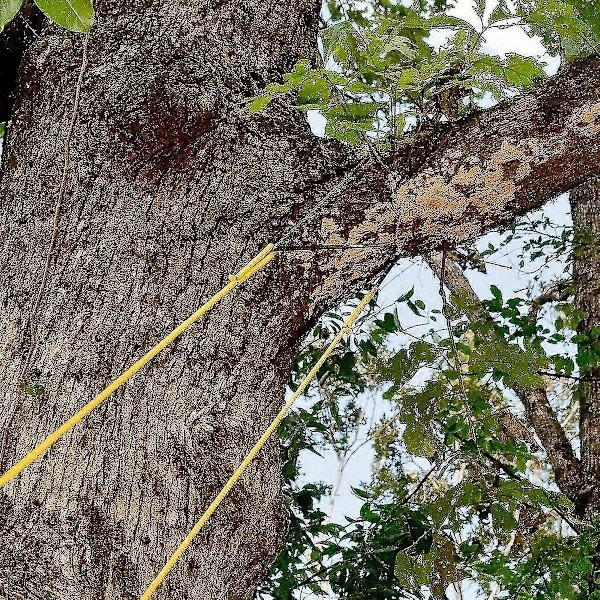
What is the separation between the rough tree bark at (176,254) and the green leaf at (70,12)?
11.1 inches

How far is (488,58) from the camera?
0.86 metres

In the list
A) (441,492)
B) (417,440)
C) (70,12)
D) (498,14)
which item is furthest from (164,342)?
(441,492)

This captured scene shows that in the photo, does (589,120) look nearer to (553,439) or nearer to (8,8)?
(8,8)

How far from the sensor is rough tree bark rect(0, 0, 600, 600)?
0.83 metres

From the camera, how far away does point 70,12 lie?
26.9 inches

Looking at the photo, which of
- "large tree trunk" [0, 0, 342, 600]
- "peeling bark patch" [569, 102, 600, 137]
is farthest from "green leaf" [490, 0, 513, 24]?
"large tree trunk" [0, 0, 342, 600]

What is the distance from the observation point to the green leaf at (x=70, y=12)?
67cm

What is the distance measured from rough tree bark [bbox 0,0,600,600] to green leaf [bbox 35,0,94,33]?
28 cm

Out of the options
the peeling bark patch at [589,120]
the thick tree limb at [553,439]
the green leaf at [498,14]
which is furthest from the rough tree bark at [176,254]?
the thick tree limb at [553,439]

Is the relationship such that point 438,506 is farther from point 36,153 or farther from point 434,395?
point 36,153

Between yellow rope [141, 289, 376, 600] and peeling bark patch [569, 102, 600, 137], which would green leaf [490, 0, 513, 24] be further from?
yellow rope [141, 289, 376, 600]

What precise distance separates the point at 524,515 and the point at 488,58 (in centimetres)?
190

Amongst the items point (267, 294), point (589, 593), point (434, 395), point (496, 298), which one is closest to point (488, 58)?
point (267, 294)

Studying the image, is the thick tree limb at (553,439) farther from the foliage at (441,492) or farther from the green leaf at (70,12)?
the green leaf at (70,12)
